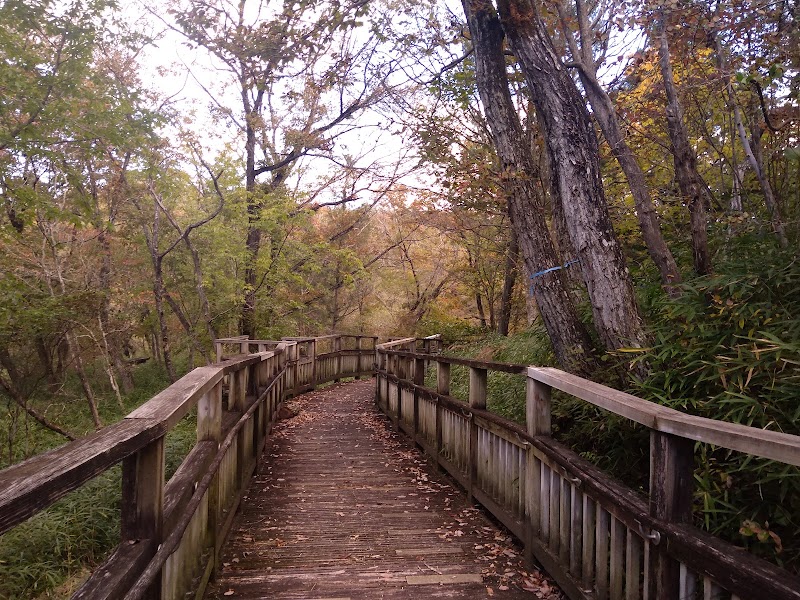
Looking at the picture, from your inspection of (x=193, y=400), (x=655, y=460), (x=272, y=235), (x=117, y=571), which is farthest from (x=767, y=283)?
(x=272, y=235)

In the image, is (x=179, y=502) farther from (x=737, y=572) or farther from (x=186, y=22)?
(x=186, y=22)

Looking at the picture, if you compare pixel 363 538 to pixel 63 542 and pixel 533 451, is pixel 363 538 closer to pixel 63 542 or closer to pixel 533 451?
pixel 533 451

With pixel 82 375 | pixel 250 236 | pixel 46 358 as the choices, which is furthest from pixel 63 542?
pixel 250 236

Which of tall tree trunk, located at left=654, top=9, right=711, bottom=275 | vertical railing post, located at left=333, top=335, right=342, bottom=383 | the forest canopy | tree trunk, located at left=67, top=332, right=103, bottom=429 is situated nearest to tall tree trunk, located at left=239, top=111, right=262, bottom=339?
the forest canopy

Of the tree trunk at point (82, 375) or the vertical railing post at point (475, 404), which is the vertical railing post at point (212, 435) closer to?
→ the vertical railing post at point (475, 404)

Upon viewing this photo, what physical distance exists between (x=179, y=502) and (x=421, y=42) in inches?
301

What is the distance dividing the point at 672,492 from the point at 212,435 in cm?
261

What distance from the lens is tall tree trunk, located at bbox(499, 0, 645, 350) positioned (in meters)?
4.38

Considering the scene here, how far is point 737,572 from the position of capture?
5.60 ft

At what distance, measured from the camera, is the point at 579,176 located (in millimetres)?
4664

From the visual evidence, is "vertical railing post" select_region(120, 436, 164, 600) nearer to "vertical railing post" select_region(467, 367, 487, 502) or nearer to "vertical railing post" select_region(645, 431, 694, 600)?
"vertical railing post" select_region(645, 431, 694, 600)

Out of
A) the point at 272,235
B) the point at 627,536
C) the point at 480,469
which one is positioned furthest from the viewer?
the point at 272,235

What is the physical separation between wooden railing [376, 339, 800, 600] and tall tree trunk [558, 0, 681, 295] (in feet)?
5.45

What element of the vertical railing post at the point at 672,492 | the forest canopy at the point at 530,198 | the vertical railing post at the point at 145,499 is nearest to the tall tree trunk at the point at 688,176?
the forest canopy at the point at 530,198
